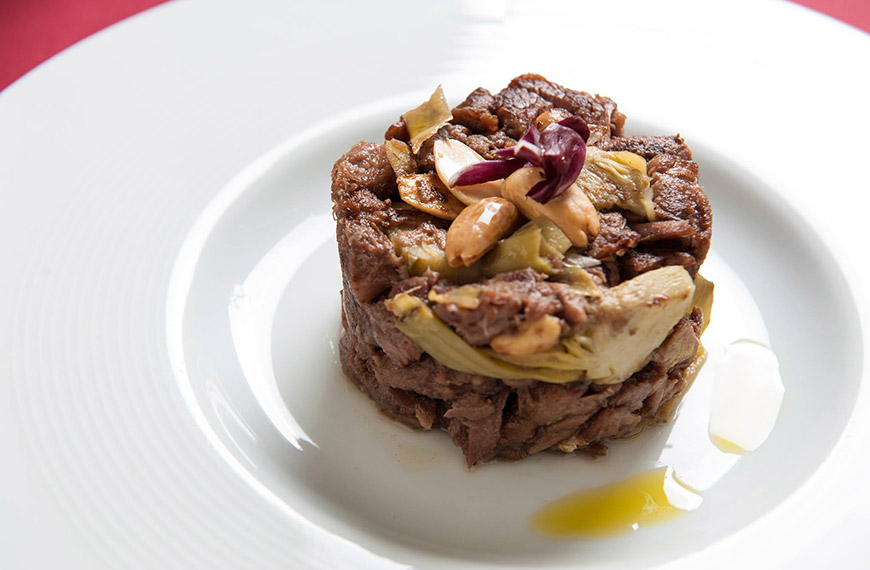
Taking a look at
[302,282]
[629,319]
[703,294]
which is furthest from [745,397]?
[302,282]

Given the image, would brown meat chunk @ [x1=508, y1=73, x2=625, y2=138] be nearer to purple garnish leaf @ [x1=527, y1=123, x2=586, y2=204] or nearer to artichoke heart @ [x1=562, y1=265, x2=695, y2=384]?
purple garnish leaf @ [x1=527, y1=123, x2=586, y2=204]

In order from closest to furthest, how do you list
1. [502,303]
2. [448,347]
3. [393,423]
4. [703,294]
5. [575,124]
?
[502,303] < [448,347] < [575,124] < [703,294] < [393,423]

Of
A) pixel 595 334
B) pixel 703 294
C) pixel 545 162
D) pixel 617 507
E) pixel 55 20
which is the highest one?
pixel 55 20

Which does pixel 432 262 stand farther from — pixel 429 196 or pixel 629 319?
pixel 629 319

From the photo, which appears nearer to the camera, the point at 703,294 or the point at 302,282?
the point at 703,294

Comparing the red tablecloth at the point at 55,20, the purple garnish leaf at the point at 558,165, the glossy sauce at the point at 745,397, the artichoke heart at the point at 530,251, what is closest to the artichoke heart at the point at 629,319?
the artichoke heart at the point at 530,251

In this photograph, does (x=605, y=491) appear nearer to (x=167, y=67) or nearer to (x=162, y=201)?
(x=162, y=201)
